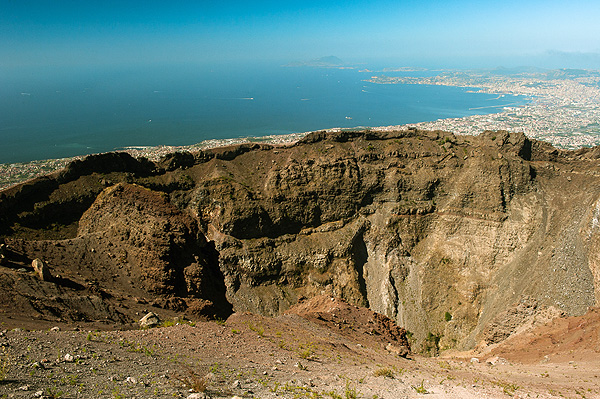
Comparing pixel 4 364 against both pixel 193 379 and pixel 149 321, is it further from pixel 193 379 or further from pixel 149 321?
pixel 149 321

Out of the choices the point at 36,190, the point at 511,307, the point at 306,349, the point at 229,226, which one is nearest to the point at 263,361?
the point at 306,349

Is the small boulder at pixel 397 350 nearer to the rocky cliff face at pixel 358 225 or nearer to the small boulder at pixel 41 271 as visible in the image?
the rocky cliff face at pixel 358 225

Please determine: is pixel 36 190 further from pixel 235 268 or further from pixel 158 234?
pixel 235 268

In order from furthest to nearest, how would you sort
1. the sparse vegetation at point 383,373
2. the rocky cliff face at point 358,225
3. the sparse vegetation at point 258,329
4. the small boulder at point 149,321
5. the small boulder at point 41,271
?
1. the rocky cliff face at point 358,225
2. the small boulder at point 41,271
3. the sparse vegetation at point 258,329
4. the small boulder at point 149,321
5. the sparse vegetation at point 383,373

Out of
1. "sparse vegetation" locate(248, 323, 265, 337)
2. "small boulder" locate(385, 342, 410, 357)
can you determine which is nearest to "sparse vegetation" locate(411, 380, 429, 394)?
"small boulder" locate(385, 342, 410, 357)

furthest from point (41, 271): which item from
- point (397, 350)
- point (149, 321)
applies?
point (397, 350)

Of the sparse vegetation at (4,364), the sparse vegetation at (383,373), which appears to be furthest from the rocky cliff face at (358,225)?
the sparse vegetation at (383,373)

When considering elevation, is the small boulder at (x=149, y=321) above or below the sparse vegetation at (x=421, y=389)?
above

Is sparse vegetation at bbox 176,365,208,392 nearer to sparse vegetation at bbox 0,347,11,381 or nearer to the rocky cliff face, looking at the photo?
sparse vegetation at bbox 0,347,11,381
